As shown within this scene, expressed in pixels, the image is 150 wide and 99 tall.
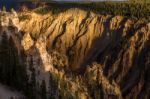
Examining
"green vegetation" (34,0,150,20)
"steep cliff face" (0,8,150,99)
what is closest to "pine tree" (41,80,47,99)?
"steep cliff face" (0,8,150,99)

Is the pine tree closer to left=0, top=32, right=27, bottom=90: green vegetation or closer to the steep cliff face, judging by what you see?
left=0, top=32, right=27, bottom=90: green vegetation

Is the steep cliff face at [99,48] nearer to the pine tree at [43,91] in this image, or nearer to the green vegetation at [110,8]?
the green vegetation at [110,8]

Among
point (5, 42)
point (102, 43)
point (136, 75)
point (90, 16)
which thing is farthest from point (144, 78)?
point (5, 42)

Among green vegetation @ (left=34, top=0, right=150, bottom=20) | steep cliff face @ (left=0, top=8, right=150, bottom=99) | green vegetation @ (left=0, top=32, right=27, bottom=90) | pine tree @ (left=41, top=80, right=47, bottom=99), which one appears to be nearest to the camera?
pine tree @ (left=41, top=80, right=47, bottom=99)

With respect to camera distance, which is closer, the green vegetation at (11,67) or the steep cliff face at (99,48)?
the green vegetation at (11,67)

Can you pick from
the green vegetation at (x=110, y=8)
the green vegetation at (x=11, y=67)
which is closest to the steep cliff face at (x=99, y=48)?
the green vegetation at (x=110, y=8)

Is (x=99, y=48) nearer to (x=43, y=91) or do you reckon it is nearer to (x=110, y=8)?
(x=110, y=8)

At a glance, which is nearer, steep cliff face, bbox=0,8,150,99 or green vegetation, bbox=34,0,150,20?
steep cliff face, bbox=0,8,150,99

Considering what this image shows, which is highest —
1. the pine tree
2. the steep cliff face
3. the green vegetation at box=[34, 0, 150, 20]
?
the pine tree

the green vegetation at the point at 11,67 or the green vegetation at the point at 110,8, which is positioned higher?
the green vegetation at the point at 11,67

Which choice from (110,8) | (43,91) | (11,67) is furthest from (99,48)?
(43,91)
